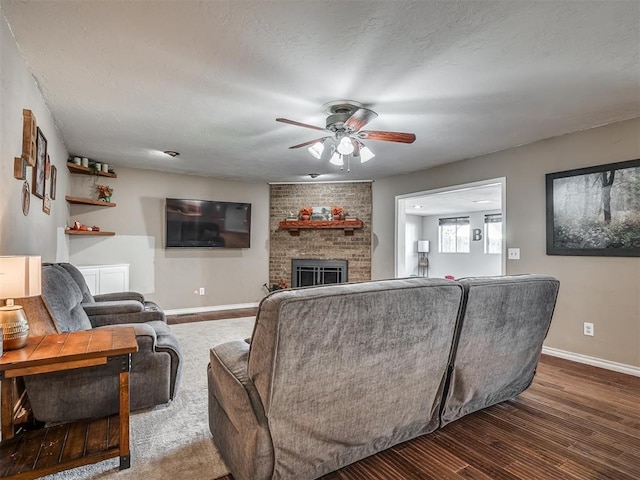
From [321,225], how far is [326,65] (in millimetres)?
A: 3920

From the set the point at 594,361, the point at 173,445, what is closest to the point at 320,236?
the point at 594,361

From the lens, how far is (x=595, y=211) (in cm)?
331

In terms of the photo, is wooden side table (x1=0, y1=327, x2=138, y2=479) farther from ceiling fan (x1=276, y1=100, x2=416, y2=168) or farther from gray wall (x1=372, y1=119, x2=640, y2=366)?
gray wall (x1=372, y1=119, x2=640, y2=366)

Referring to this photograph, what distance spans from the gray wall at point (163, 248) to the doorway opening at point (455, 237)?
354cm

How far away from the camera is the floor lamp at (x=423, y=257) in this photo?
1052 centimetres

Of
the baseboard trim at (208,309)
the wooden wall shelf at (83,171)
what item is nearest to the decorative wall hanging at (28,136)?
the wooden wall shelf at (83,171)

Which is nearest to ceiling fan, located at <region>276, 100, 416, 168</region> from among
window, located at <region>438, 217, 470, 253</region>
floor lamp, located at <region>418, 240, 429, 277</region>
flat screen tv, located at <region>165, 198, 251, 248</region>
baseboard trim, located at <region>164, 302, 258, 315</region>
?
flat screen tv, located at <region>165, 198, 251, 248</region>

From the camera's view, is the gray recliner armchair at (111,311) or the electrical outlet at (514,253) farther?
the electrical outlet at (514,253)

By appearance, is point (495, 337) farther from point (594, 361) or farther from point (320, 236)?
point (320, 236)

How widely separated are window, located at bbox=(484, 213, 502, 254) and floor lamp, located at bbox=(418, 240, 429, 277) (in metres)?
1.83

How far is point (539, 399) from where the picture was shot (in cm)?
257

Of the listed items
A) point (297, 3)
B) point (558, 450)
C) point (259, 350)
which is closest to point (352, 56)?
point (297, 3)

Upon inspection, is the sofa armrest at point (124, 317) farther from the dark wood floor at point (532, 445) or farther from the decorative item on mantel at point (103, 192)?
the decorative item on mantel at point (103, 192)

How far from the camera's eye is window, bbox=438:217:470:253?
9711mm
